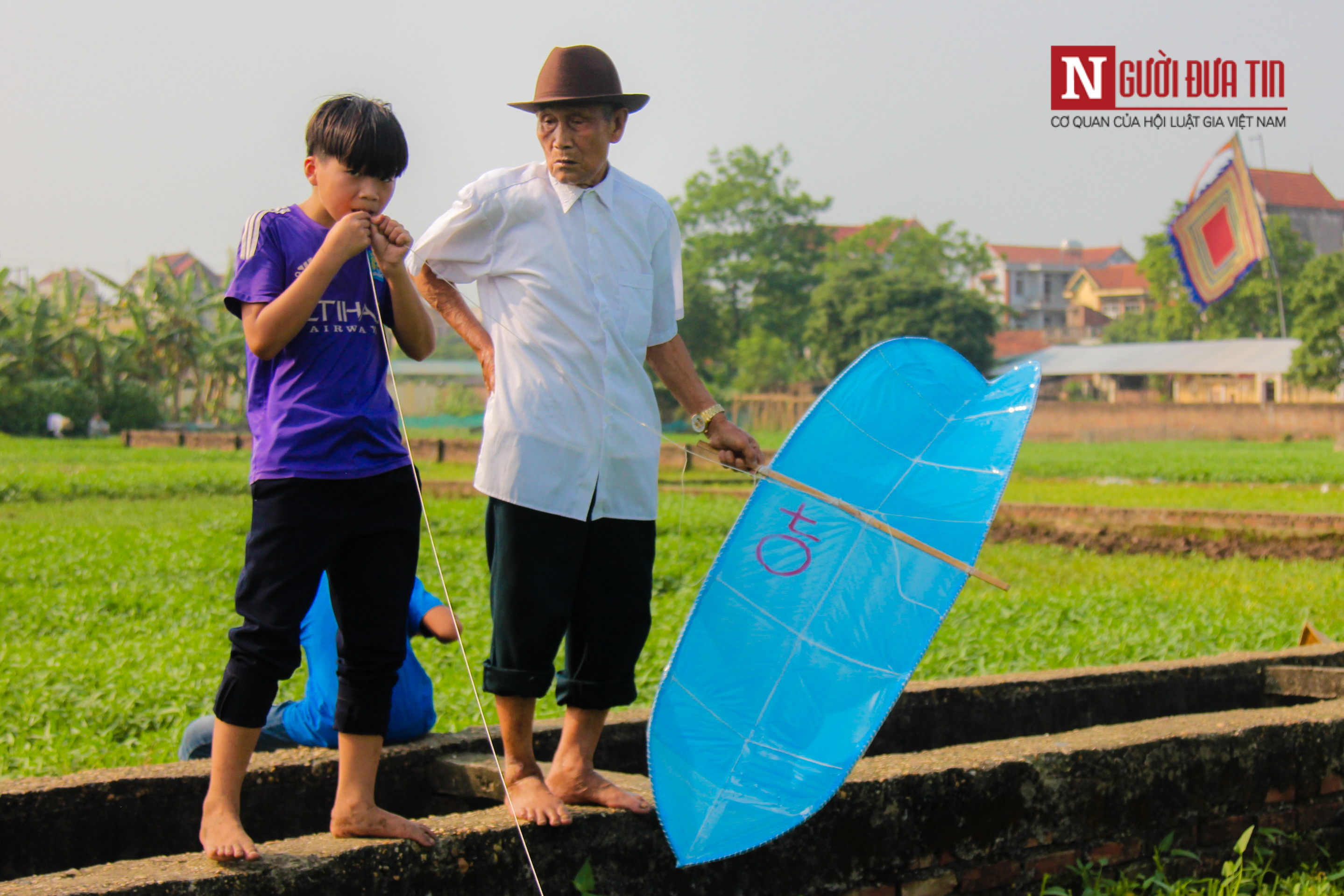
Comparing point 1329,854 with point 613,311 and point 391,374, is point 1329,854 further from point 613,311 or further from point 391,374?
point 391,374

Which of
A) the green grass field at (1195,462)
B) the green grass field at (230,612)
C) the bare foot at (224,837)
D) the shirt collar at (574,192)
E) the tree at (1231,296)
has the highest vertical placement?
the tree at (1231,296)

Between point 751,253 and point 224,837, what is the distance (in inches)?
2117

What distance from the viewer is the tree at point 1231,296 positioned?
164 ft

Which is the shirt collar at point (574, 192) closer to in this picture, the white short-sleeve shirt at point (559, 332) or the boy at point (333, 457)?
the white short-sleeve shirt at point (559, 332)

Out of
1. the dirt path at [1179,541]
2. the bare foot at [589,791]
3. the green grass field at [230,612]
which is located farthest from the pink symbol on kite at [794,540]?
the dirt path at [1179,541]

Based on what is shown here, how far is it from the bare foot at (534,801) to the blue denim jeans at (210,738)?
0.93 m

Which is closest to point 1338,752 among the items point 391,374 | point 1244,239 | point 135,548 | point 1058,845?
point 1058,845

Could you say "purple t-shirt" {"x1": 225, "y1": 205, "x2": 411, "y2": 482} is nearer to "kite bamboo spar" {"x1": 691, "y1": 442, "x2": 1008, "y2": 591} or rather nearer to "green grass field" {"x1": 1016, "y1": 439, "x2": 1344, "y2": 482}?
"kite bamboo spar" {"x1": 691, "y1": 442, "x2": 1008, "y2": 591}

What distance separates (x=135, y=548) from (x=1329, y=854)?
835 cm

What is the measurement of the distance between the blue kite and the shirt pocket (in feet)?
1.45

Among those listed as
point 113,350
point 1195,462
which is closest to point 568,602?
point 1195,462

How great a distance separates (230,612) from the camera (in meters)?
7.07

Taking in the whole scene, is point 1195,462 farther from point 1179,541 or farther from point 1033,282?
point 1033,282

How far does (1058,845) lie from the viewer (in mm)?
3090
